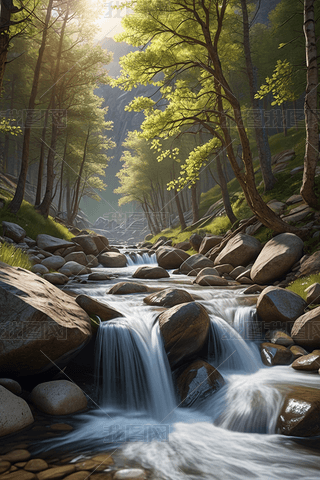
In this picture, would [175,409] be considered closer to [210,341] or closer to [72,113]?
[210,341]

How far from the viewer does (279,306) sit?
21.8 feet

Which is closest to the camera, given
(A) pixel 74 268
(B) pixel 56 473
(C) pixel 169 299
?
(B) pixel 56 473

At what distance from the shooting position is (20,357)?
432cm

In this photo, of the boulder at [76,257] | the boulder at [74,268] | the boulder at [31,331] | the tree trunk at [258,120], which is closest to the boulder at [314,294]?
the boulder at [31,331]

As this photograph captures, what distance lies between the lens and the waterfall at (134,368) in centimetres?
498

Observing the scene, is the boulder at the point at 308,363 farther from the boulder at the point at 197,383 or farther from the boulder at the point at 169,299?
the boulder at the point at 169,299

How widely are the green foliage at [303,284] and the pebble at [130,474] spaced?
5348mm

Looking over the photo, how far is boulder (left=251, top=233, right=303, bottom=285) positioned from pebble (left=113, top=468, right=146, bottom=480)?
7.24 metres

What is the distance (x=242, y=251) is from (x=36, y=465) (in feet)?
32.2

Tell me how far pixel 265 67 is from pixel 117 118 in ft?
345

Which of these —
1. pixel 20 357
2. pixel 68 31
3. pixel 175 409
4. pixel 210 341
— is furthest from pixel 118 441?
pixel 68 31

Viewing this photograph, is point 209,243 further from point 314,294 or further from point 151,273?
point 314,294

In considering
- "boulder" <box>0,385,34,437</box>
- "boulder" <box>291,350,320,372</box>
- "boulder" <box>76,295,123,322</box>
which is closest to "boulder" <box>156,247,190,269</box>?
"boulder" <box>76,295,123,322</box>

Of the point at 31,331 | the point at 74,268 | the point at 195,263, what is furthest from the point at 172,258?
the point at 31,331
